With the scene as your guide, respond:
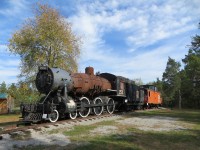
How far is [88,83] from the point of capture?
64.8ft

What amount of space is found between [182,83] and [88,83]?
49.4m

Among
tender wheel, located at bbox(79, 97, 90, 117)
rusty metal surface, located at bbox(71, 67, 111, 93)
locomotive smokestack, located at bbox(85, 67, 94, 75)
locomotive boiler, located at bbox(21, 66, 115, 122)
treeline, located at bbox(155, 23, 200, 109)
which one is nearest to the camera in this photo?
locomotive boiler, located at bbox(21, 66, 115, 122)

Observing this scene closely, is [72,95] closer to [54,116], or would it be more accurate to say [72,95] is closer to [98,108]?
[98,108]

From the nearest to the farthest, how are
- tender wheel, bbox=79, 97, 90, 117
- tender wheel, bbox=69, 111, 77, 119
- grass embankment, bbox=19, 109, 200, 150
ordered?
grass embankment, bbox=19, 109, 200, 150
tender wheel, bbox=69, 111, 77, 119
tender wheel, bbox=79, 97, 90, 117

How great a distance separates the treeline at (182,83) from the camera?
55.8 m

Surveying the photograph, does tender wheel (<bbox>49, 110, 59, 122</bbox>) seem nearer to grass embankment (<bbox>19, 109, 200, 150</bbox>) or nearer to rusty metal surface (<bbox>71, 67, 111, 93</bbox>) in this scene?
rusty metal surface (<bbox>71, 67, 111, 93</bbox>)

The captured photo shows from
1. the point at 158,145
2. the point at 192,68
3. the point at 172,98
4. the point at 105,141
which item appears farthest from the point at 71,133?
the point at 172,98

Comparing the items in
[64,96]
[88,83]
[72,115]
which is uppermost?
[88,83]

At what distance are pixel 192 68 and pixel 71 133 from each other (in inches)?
1931

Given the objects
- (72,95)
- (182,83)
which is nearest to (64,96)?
(72,95)

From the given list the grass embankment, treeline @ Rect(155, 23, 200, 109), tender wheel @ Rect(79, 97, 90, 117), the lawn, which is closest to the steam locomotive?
tender wheel @ Rect(79, 97, 90, 117)

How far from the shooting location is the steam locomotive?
52.4 feet

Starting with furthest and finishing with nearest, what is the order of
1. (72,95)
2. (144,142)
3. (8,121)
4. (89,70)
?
(8,121)
(89,70)
(72,95)
(144,142)

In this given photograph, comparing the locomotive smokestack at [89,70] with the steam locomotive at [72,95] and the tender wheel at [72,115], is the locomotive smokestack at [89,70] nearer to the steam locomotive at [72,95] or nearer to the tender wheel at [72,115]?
the steam locomotive at [72,95]
